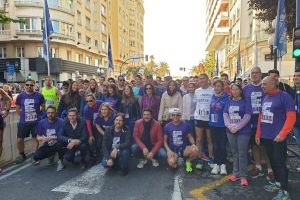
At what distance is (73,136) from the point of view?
7836 millimetres

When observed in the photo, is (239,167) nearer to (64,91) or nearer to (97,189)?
(97,189)

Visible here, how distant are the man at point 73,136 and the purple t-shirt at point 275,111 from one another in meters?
3.91

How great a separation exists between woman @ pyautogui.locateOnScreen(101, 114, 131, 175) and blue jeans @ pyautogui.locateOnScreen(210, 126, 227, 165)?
182cm

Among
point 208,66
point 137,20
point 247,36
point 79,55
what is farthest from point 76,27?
point 137,20

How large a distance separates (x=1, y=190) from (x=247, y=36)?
3836 cm

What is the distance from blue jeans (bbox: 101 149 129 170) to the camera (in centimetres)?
714

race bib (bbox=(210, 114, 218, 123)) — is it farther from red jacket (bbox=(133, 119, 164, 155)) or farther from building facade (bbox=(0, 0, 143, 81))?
building facade (bbox=(0, 0, 143, 81))

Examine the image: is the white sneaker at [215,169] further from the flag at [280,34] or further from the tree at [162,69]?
the tree at [162,69]

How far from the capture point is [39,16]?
39.6m

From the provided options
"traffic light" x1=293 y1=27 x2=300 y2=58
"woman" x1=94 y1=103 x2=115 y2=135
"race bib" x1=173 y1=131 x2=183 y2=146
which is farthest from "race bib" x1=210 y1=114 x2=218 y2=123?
"traffic light" x1=293 y1=27 x2=300 y2=58

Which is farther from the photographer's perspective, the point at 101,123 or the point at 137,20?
the point at 137,20

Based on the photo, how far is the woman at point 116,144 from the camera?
7.26m

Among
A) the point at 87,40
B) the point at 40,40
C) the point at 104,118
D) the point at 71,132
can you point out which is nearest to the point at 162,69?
the point at 87,40

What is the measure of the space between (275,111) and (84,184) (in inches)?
141
